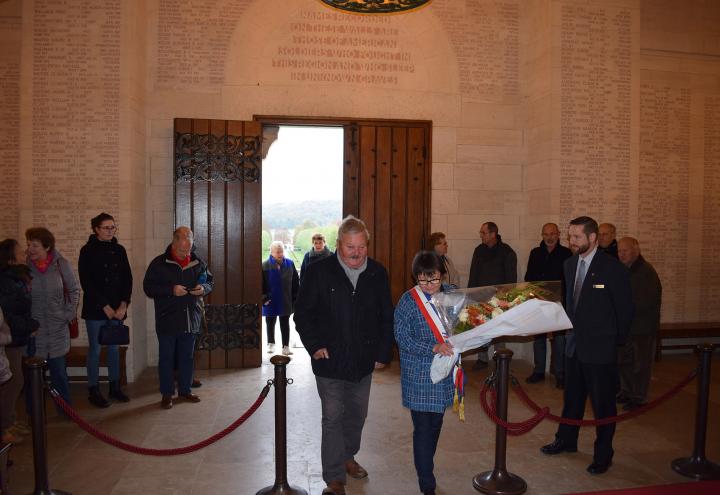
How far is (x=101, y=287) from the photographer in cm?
513

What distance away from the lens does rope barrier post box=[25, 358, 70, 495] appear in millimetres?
3223

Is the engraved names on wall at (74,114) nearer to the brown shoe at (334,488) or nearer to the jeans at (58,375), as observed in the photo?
the jeans at (58,375)

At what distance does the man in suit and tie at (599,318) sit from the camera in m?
3.76

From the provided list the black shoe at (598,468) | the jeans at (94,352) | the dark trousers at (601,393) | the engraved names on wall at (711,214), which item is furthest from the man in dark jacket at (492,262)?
the jeans at (94,352)

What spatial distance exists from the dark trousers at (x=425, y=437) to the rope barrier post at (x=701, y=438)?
1880mm

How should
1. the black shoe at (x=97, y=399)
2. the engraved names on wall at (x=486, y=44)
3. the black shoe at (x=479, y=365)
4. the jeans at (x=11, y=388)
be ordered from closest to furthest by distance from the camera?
the jeans at (x=11, y=388)
the black shoe at (x=97, y=399)
the black shoe at (x=479, y=365)
the engraved names on wall at (x=486, y=44)

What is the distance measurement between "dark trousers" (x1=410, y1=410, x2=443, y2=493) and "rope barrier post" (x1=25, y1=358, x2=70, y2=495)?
211 centimetres

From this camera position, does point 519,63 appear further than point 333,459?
Yes

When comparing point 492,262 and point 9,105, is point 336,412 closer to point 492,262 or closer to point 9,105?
point 492,262

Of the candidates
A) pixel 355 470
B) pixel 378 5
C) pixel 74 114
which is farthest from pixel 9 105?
pixel 355 470

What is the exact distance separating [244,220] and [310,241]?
89 centimetres

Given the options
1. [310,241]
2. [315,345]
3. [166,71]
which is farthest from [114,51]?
[315,345]

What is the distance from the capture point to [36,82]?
5859 millimetres

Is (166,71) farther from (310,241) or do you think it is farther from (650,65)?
(650,65)
